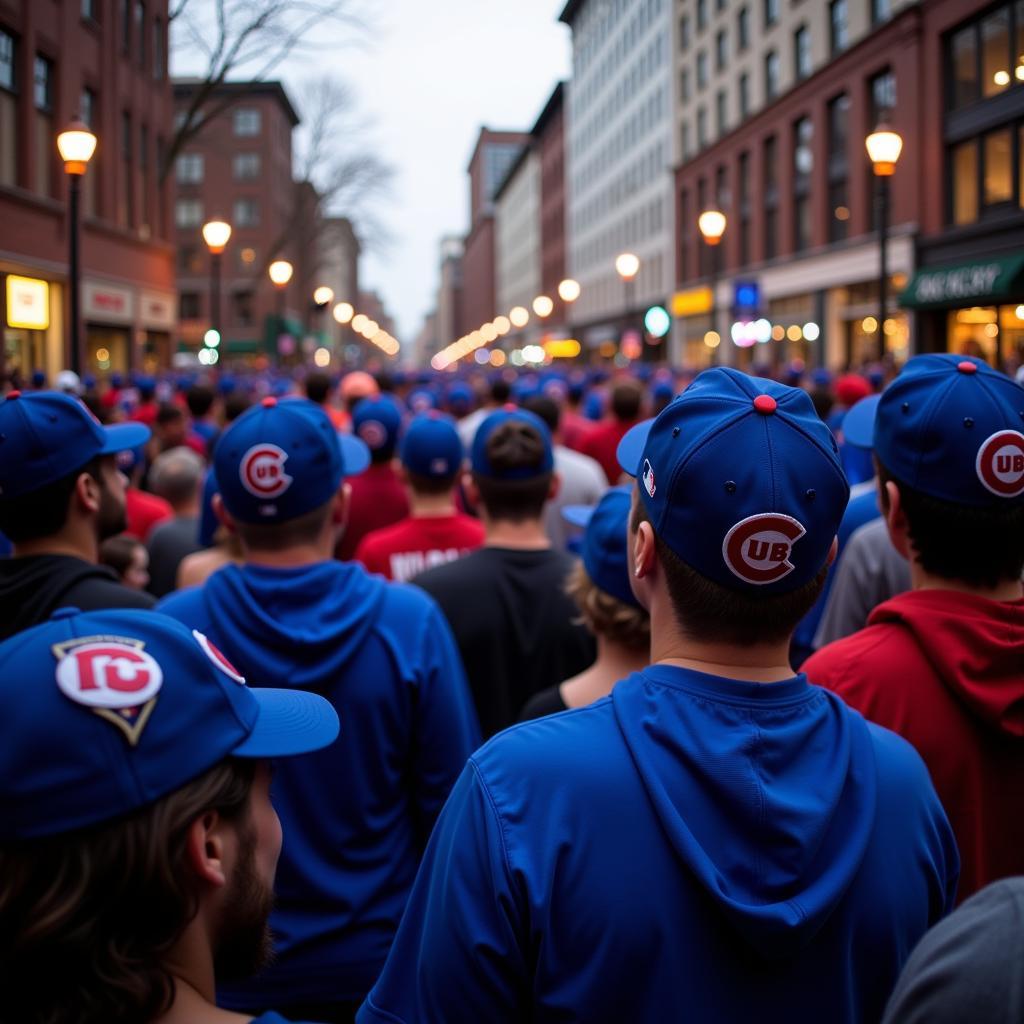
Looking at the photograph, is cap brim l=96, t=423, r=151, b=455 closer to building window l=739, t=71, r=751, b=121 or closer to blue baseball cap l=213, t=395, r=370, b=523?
blue baseball cap l=213, t=395, r=370, b=523

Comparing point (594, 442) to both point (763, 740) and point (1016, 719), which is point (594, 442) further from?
point (763, 740)

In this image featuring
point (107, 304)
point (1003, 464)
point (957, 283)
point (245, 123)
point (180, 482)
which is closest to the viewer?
point (1003, 464)

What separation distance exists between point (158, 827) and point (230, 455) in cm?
204

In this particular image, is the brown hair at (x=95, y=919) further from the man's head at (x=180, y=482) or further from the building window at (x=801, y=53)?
the building window at (x=801, y=53)

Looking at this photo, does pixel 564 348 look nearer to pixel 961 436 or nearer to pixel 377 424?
pixel 377 424

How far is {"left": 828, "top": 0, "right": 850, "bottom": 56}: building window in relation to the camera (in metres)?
38.3

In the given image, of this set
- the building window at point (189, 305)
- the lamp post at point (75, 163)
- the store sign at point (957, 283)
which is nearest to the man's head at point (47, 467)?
the lamp post at point (75, 163)

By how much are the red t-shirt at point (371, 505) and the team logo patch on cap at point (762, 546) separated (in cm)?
541

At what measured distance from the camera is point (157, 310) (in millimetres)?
37969

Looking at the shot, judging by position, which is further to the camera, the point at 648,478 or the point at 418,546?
the point at 418,546

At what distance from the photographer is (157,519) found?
709cm

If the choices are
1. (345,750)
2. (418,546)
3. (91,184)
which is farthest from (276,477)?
(91,184)

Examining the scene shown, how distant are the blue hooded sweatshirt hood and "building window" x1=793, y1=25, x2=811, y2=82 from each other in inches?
1720

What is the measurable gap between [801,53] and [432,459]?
42.0 metres
